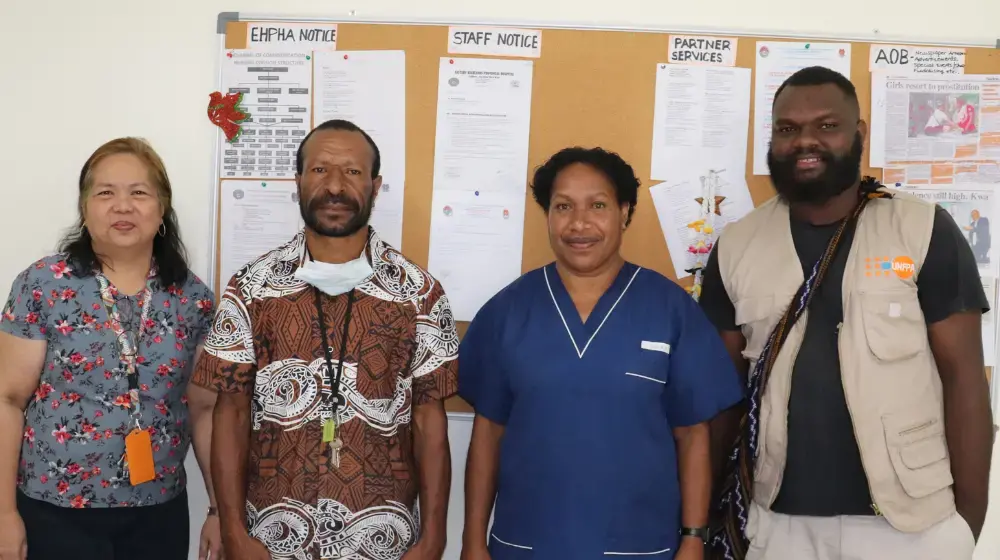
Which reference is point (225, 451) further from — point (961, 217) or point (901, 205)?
point (961, 217)

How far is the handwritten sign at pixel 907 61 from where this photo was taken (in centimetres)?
229

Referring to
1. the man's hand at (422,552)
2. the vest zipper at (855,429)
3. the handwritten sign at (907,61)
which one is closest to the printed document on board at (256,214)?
the man's hand at (422,552)

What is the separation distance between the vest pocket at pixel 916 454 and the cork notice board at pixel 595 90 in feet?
2.72

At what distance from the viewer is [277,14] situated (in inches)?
91.4

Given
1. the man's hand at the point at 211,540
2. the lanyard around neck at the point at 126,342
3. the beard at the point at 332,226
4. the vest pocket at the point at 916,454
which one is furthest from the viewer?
the man's hand at the point at 211,540

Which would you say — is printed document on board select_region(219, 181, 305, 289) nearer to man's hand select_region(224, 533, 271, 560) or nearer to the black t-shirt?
man's hand select_region(224, 533, 271, 560)

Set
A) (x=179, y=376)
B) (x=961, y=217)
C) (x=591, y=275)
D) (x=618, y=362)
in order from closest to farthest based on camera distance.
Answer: (x=618, y=362) → (x=591, y=275) → (x=179, y=376) → (x=961, y=217)

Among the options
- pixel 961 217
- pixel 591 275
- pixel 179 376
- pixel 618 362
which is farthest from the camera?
pixel 961 217

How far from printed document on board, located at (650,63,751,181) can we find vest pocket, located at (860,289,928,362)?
0.74 meters

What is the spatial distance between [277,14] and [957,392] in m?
2.16

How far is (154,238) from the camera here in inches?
78.6

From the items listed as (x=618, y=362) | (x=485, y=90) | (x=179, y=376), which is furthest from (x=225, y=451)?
(x=485, y=90)

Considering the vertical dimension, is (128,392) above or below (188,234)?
below

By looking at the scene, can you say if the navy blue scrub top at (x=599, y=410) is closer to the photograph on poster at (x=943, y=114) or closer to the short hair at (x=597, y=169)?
the short hair at (x=597, y=169)
